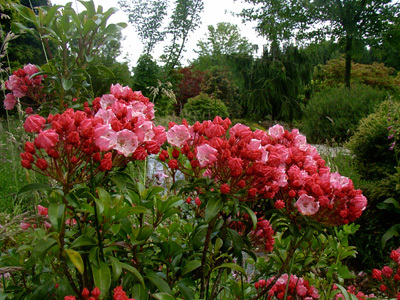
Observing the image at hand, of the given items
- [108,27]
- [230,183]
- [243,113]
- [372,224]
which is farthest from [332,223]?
[243,113]

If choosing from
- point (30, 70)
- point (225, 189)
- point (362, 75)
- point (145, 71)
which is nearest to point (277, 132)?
point (225, 189)

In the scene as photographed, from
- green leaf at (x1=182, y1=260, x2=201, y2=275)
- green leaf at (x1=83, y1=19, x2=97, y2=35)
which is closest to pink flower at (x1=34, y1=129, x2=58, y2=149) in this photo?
green leaf at (x1=182, y1=260, x2=201, y2=275)

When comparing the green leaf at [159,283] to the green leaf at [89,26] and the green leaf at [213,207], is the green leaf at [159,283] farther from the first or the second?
the green leaf at [89,26]

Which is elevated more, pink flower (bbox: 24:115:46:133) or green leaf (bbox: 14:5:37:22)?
green leaf (bbox: 14:5:37:22)

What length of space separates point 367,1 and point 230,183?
13.0 meters

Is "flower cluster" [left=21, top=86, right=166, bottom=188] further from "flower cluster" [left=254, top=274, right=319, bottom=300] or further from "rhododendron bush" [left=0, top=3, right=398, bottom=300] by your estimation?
"flower cluster" [left=254, top=274, right=319, bottom=300]

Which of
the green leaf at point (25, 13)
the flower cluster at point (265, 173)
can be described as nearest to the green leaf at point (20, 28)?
the green leaf at point (25, 13)

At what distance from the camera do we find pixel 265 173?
96 cm

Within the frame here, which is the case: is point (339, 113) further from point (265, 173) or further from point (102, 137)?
point (102, 137)

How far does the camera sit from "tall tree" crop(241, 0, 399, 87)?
11.5 meters

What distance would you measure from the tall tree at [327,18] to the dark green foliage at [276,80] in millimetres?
905

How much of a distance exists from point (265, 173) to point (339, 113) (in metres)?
7.69

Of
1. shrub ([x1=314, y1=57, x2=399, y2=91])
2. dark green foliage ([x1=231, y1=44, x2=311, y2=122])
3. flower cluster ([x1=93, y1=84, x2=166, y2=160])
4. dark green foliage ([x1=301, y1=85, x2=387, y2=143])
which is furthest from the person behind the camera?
dark green foliage ([x1=231, y1=44, x2=311, y2=122])

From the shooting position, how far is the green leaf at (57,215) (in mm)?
751
